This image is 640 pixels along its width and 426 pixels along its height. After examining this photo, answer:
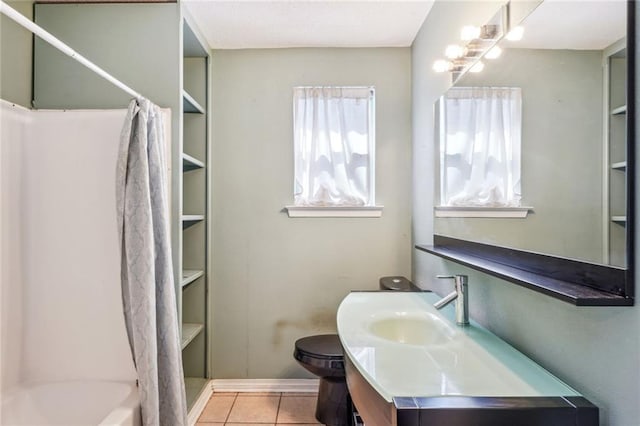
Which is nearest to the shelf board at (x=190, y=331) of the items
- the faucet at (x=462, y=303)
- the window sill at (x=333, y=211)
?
the window sill at (x=333, y=211)

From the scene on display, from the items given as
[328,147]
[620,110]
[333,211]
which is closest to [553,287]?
[620,110]

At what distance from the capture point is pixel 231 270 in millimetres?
2553

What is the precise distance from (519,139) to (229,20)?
1.86m

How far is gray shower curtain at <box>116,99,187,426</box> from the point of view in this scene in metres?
1.45

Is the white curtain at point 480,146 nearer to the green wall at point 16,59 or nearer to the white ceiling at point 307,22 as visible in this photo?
the white ceiling at point 307,22

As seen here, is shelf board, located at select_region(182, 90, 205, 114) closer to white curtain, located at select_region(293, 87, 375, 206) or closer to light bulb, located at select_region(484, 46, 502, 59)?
white curtain, located at select_region(293, 87, 375, 206)

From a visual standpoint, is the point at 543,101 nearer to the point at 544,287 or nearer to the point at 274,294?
the point at 544,287

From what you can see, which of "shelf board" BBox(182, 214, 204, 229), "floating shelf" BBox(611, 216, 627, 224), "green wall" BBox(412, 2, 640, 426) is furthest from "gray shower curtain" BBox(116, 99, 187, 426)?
"floating shelf" BBox(611, 216, 627, 224)

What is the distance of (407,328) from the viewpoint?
59.4 inches

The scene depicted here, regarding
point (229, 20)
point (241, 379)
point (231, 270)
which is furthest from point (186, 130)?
point (241, 379)

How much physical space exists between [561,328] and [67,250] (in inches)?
81.8

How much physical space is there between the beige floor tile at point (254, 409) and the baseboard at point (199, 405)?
7.7 inches

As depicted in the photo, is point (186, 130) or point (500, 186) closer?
point (500, 186)

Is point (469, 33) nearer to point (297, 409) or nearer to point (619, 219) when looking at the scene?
point (619, 219)
